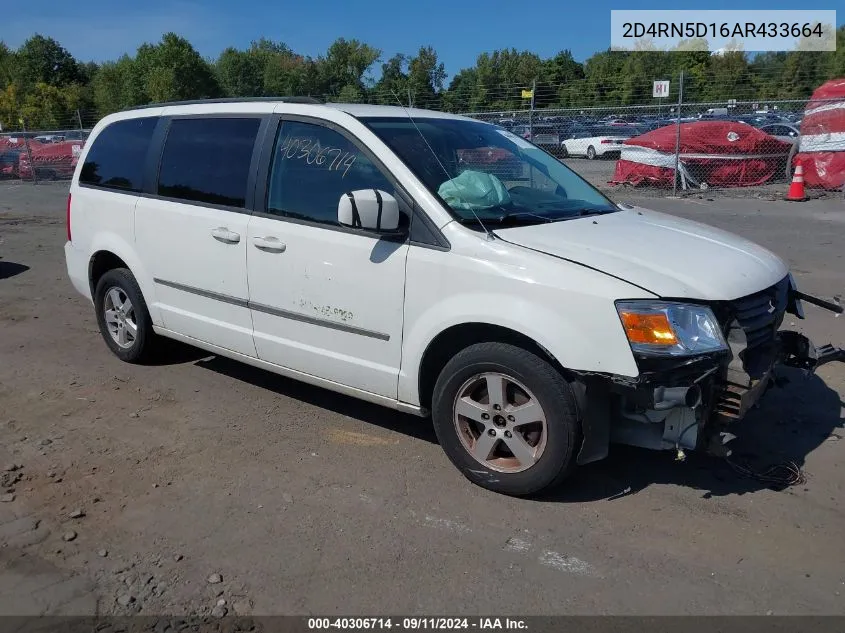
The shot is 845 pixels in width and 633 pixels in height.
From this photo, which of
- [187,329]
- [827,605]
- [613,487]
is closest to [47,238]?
[187,329]

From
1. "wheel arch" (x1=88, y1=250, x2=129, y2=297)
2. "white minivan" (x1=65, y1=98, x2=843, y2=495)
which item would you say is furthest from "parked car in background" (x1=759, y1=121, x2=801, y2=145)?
"wheel arch" (x1=88, y1=250, x2=129, y2=297)

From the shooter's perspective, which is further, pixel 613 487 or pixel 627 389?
pixel 613 487

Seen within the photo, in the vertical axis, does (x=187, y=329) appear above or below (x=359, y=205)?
below

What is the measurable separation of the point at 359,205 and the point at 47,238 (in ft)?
34.8

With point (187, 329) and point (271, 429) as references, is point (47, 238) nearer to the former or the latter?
point (187, 329)

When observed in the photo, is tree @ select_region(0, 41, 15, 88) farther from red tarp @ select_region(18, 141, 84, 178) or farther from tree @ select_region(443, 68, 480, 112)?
tree @ select_region(443, 68, 480, 112)

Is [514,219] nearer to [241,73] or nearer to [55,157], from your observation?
[55,157]

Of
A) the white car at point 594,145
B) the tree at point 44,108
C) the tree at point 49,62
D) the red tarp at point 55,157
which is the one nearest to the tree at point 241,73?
the tree at point 44,108

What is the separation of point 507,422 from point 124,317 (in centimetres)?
340

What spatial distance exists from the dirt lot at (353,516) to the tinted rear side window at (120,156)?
152cm

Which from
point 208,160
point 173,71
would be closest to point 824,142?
point 208,160

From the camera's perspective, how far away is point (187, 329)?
501cm

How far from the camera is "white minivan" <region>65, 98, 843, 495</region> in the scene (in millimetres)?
3283

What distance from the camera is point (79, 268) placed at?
584cm
